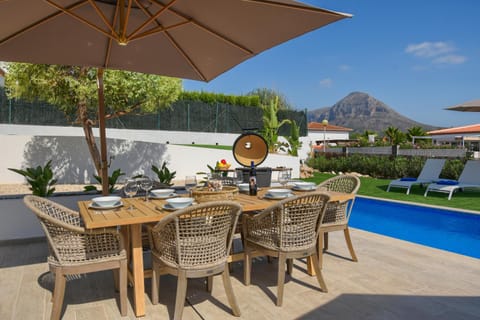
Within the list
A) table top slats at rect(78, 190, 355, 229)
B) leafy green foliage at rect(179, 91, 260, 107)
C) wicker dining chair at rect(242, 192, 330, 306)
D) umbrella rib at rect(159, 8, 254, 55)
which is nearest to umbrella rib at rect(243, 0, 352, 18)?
umbrella rib at rect(159, 8, 254, 55)

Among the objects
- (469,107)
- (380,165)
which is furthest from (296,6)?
(380,165)

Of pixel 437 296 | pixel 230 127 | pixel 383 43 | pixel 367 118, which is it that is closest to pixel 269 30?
pixel 437 296

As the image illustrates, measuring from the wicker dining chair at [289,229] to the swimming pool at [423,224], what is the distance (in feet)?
11.4

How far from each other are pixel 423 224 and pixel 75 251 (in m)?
6.42

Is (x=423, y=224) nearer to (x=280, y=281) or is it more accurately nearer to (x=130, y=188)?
(x=280, y=281)

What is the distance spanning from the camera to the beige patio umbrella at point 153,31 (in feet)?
9.07

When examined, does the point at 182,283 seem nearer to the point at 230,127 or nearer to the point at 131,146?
the point at 131,146

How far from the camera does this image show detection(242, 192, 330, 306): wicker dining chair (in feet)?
9.14

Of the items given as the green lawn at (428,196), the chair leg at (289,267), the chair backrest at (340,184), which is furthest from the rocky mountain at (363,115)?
the chair leg at (289,267)

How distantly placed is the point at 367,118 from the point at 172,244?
132 m

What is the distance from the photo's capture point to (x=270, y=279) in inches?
133

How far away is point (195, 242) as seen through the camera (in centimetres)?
243

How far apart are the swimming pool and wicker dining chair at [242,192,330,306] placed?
348cm

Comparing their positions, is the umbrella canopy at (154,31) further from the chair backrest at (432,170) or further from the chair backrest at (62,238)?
the chair backrest at (432,170)
